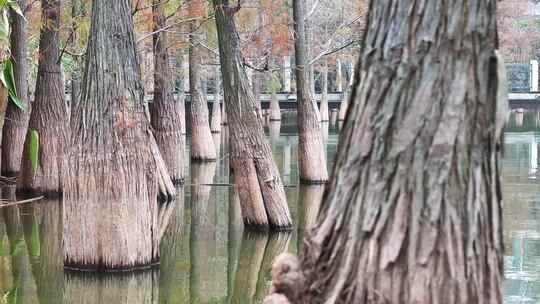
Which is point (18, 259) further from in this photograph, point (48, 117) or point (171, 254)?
point (48, 117)

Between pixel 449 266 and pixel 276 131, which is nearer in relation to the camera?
pixel 449 266

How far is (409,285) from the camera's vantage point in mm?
3266

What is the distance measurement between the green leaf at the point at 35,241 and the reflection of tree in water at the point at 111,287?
1945mm

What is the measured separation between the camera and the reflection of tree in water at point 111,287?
930 cm

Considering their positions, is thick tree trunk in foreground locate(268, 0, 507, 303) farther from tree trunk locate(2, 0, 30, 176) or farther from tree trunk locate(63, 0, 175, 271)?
tree trunk locate(2, 0, 30, 176)

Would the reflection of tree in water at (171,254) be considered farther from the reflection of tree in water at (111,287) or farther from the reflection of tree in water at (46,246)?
the reflection of tree in water at (46,246)

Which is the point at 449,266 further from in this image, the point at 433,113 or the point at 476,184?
the point at 433,113

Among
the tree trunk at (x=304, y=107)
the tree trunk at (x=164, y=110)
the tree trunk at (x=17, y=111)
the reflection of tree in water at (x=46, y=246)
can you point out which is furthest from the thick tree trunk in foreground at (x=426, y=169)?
the tree trunk at (x=164, y=110)

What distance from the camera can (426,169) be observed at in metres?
3.28

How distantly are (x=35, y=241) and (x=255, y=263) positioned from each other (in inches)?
128

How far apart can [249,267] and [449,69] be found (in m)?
8.26

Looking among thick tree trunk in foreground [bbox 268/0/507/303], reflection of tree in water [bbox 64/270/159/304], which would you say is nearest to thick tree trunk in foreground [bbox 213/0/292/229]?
reflection of tree in water [bbox 64/270/159/304]

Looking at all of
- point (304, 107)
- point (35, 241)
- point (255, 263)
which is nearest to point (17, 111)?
point (304, 107)

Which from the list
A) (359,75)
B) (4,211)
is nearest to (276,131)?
(4,211)
